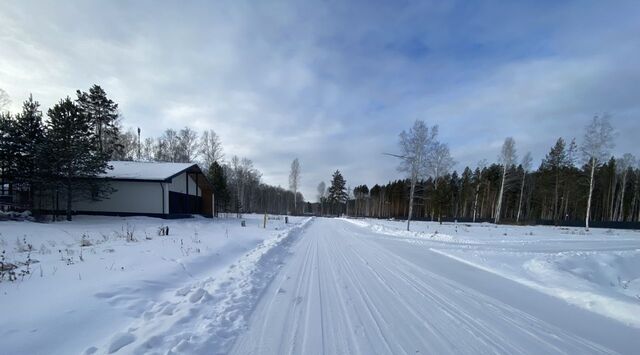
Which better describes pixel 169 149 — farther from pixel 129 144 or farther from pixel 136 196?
pixel 136 196

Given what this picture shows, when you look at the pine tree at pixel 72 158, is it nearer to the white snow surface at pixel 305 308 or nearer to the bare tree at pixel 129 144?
the white snow surface at pixel 305 308

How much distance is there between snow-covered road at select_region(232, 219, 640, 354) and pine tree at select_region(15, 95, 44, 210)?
2257 cm

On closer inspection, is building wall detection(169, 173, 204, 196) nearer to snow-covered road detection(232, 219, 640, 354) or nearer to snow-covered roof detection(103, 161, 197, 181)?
snow-covered roof detection(103, 161, 197, 181)

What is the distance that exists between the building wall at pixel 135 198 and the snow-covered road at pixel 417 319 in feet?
73.3

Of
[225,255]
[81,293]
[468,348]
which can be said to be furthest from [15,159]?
[468,348]

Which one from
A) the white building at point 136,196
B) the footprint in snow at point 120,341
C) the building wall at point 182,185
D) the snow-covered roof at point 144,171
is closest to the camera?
the footprint in snow at point 120,341

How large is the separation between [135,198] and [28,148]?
25.1 feet

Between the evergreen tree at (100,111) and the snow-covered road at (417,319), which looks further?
the evergreen tree at (100,111)

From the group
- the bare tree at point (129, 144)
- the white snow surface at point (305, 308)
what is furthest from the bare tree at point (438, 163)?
the bare tree at point (129, 144)

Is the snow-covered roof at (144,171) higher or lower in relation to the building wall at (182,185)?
higher

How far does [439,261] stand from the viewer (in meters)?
9.73

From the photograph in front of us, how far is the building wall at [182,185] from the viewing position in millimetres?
27141

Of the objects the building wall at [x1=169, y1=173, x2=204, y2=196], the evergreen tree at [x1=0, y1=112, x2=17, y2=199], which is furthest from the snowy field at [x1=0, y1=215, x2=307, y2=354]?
the building wall at [x1=169, y1=173, x2=204, y2=196]

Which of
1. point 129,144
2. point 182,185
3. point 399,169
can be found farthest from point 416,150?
point 129,144
